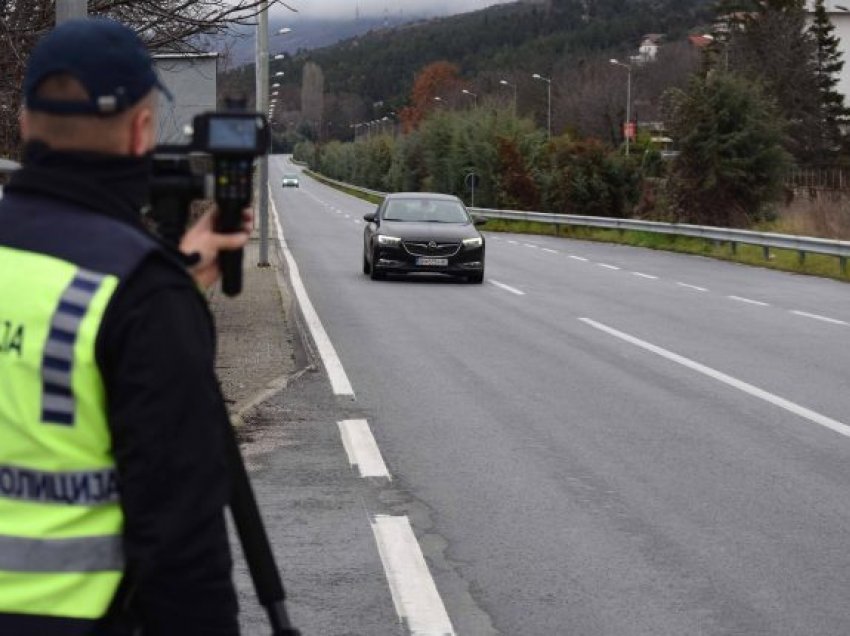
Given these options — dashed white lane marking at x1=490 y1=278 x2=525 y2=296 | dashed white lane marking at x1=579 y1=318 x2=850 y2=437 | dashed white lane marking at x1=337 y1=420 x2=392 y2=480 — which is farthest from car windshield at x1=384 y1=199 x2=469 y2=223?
dashed white lane marking at x1=337 y1=420 x2=392 y2=480

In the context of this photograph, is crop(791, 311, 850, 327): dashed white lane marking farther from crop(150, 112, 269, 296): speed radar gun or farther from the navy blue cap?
the navy blue cap

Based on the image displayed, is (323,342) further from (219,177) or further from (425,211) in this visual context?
(219,177)

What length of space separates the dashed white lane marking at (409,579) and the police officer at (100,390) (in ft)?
10.7

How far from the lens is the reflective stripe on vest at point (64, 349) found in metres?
2.38

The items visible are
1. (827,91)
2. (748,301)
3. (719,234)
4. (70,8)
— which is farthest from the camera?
(827,91)

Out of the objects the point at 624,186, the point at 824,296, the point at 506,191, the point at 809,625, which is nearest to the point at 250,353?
the point at 809,625

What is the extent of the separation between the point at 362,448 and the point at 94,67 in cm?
715

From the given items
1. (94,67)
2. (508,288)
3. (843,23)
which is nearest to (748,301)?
(508,288)

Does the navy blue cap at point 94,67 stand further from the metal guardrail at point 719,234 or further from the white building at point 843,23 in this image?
the white building at point 843,23

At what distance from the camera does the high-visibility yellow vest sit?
94.3 inches

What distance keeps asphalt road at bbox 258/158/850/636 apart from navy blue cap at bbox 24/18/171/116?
3.48 metres

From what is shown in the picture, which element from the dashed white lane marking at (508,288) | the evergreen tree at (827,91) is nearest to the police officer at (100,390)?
the dashed white lane marking at (508,288)

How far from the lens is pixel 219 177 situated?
2.59 metres

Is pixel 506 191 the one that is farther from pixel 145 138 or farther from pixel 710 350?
pixel 145 138
